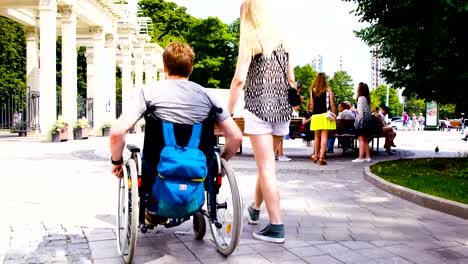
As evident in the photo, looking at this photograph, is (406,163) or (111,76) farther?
(111,76)

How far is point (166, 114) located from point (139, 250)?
4.01ft

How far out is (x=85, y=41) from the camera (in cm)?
3391

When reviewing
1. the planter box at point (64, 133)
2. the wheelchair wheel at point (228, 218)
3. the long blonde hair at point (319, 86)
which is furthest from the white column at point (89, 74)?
the wheelchair wheel at point (228, 218)

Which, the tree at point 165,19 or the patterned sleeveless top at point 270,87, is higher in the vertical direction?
the tree at point 165,19

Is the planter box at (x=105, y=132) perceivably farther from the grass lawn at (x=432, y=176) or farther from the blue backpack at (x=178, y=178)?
the blue backpack at (x=178, y=178)

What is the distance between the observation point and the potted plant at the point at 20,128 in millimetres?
26234

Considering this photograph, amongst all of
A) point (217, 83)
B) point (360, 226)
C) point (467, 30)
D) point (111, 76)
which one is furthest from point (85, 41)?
point (360, 226)

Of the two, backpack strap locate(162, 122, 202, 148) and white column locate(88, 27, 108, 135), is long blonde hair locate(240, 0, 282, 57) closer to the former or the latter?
backpack strap locate(162, 122, 202, 148)

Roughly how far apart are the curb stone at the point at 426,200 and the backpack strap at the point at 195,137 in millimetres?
3630

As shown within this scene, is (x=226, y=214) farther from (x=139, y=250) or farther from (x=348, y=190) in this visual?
(x=348, y=190)

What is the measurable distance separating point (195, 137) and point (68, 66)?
20.7m

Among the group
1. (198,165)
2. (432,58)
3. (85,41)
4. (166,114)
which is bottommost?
(198,165)

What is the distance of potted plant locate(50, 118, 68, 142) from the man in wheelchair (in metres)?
17.8

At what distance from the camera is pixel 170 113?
12.5ft
